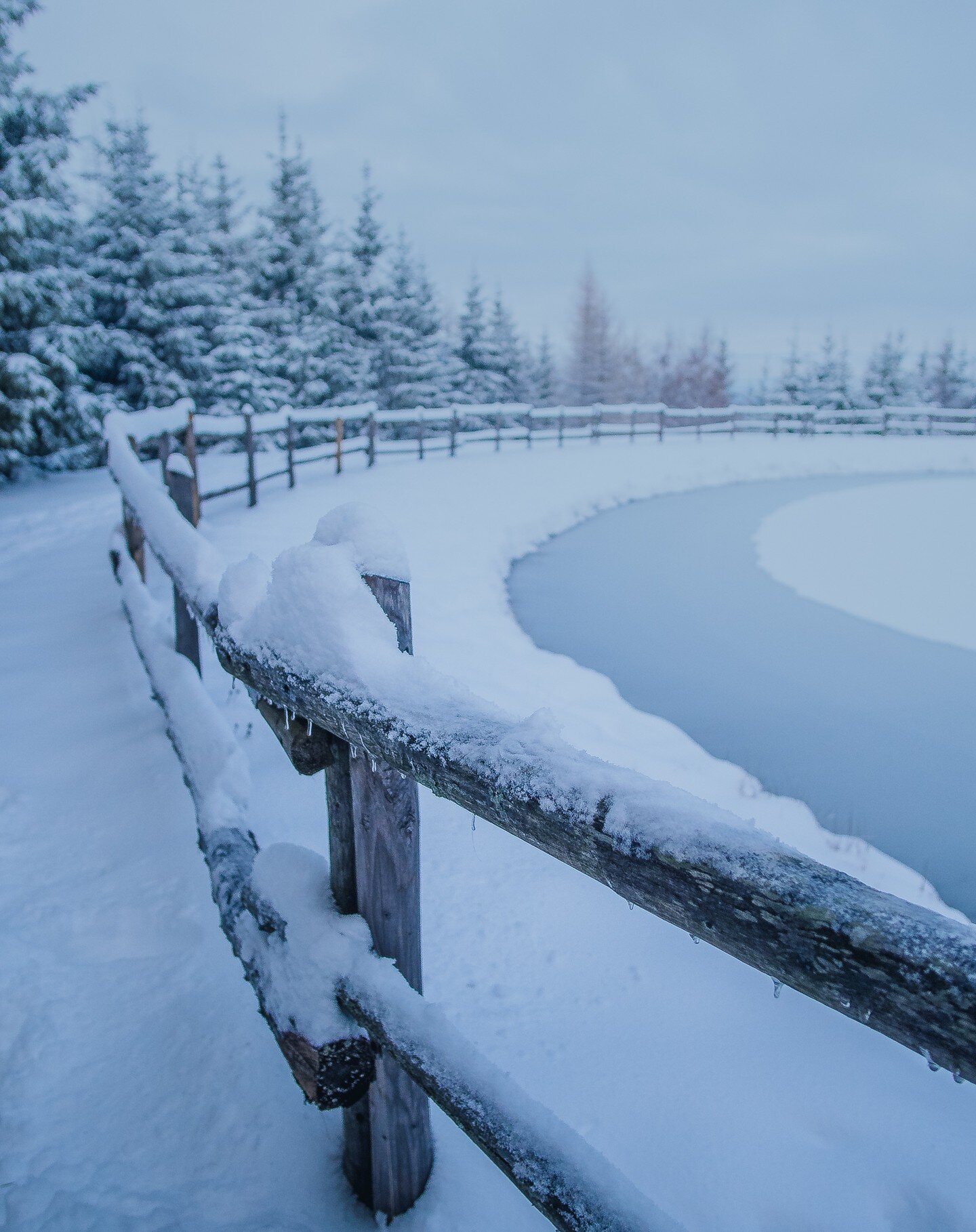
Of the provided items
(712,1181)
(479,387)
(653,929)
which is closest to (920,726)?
(653,929)

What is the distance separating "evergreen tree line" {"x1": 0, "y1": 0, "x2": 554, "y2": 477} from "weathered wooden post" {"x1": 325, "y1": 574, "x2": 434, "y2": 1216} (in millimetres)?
14341

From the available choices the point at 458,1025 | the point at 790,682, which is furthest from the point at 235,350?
the point at 458,1025

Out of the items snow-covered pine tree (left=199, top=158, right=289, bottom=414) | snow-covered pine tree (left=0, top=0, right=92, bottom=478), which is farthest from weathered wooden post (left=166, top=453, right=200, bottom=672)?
A: snow-covered pine tree (left=199, top=158, right=289, bottom=414)

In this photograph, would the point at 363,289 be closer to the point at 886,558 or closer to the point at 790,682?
the point at 886,558

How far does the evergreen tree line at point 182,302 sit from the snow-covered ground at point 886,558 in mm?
12996

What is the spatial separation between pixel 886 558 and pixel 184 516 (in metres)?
9.85

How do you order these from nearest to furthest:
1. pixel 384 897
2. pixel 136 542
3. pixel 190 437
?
pixel 384 897
pixel 136 542
pixel 190 437

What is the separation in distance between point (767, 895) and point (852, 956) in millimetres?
103

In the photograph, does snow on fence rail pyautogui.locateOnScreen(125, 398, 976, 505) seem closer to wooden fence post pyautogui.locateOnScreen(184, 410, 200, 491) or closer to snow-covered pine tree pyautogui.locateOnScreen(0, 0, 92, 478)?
wooden fence post pyautogui.locateOnScreen(184, 410, 200, 491)

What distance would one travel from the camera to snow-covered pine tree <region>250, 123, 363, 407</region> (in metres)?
23.3

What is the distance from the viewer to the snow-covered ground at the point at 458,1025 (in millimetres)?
1972

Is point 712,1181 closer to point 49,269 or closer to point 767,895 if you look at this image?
point 767,895

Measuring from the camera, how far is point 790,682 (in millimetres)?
6441

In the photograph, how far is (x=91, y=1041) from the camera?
236 cm
